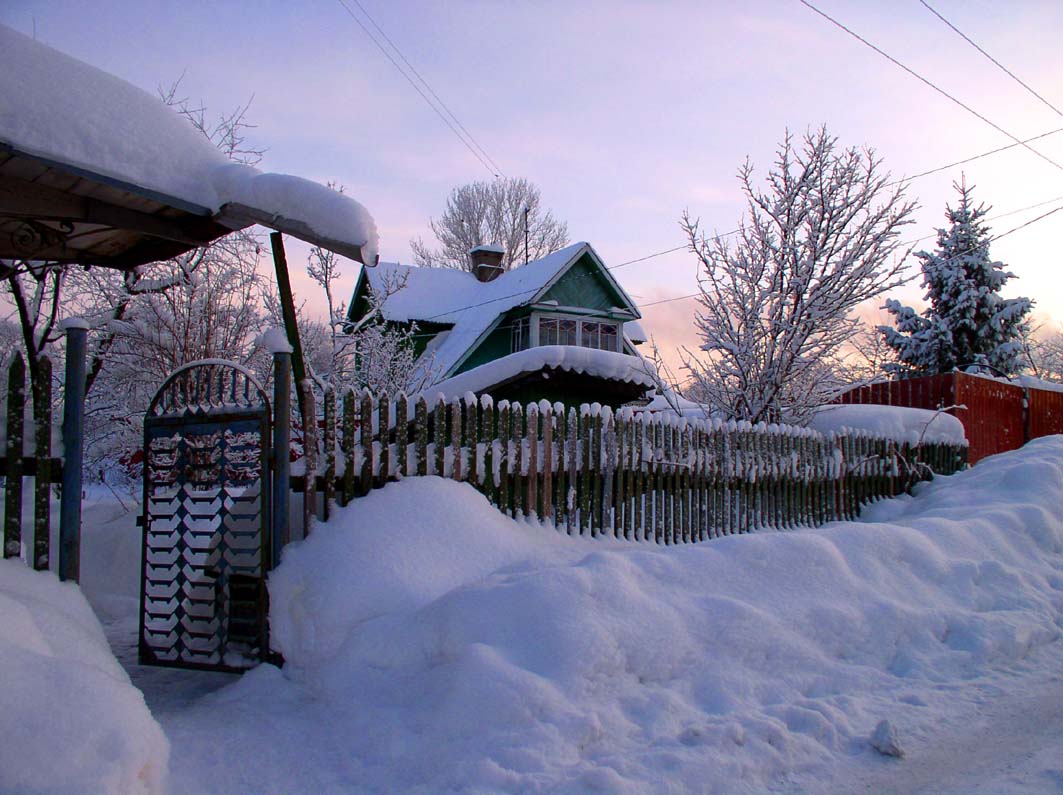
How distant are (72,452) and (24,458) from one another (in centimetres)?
24

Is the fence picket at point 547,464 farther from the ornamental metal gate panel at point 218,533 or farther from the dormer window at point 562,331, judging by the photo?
the dormer window at point 562,331

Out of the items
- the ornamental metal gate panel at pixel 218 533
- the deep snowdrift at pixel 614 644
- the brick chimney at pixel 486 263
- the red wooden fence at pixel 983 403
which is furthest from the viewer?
the brick chimney at pixel 486 263

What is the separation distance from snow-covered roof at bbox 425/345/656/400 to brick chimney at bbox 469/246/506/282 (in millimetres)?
17283

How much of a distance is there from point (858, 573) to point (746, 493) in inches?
156

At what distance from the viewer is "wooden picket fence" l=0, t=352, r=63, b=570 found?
4098 millimetres

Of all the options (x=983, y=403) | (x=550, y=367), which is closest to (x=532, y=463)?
(x=550, y=367)

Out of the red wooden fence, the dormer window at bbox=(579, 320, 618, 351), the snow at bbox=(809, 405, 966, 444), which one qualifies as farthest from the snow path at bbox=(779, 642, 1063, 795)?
the dormer window at bbox=(579, 320, 618, 351)

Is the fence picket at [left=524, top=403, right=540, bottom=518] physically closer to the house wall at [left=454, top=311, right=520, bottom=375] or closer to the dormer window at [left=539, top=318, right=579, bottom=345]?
the dormer window at [left=539, top=318, right=579, bottom=345]

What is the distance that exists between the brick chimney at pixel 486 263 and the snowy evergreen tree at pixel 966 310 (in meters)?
16.3

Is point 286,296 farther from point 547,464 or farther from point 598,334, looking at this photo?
point 598,334

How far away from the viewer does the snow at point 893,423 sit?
12117 mm

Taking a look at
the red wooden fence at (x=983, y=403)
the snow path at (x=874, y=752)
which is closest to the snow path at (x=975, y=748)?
the snow path at (x=874, y=752)

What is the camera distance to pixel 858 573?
207 inches

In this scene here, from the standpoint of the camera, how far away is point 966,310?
2792 centimetres
